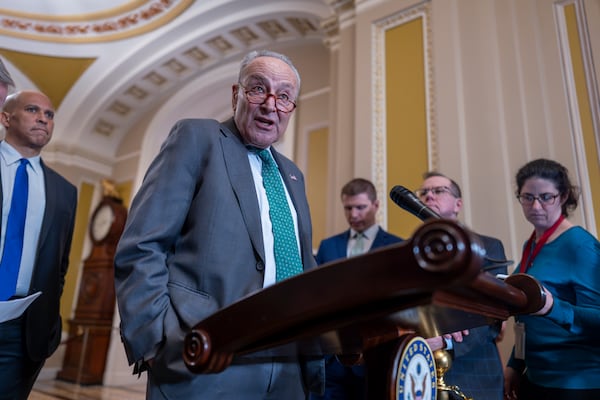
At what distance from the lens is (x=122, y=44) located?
5746mm

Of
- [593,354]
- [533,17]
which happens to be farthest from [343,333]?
[533,17]

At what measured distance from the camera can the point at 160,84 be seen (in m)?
6.48

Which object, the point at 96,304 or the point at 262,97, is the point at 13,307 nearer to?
the point at 262,97

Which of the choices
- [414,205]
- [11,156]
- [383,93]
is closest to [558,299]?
[414,205]

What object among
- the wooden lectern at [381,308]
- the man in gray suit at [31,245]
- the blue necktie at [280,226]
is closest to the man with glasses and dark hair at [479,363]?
the blue necktie at [280,226]

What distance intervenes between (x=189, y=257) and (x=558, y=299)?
1066 millimetres

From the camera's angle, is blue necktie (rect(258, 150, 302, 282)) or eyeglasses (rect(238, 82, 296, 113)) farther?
eyeglasses (rect(238, 82, 296, 113))

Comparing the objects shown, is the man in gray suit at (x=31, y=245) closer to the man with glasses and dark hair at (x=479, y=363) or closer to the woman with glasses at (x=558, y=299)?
the man with glasses and dark hair at (x=479, y=363)

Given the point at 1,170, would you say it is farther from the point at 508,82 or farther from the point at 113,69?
the point at 113,69

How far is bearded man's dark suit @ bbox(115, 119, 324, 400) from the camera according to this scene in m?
0.77

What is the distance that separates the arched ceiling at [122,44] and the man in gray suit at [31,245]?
3.33m

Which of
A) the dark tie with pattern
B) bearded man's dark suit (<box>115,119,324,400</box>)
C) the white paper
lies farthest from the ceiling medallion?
bearded man's dark suit (<box>115,119,324,400</box>)

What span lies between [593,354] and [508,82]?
168 centimetres

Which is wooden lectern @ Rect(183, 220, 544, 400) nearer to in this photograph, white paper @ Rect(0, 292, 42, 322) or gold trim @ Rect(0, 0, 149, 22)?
white paper @ Rect(0, 292, 42, 322)
